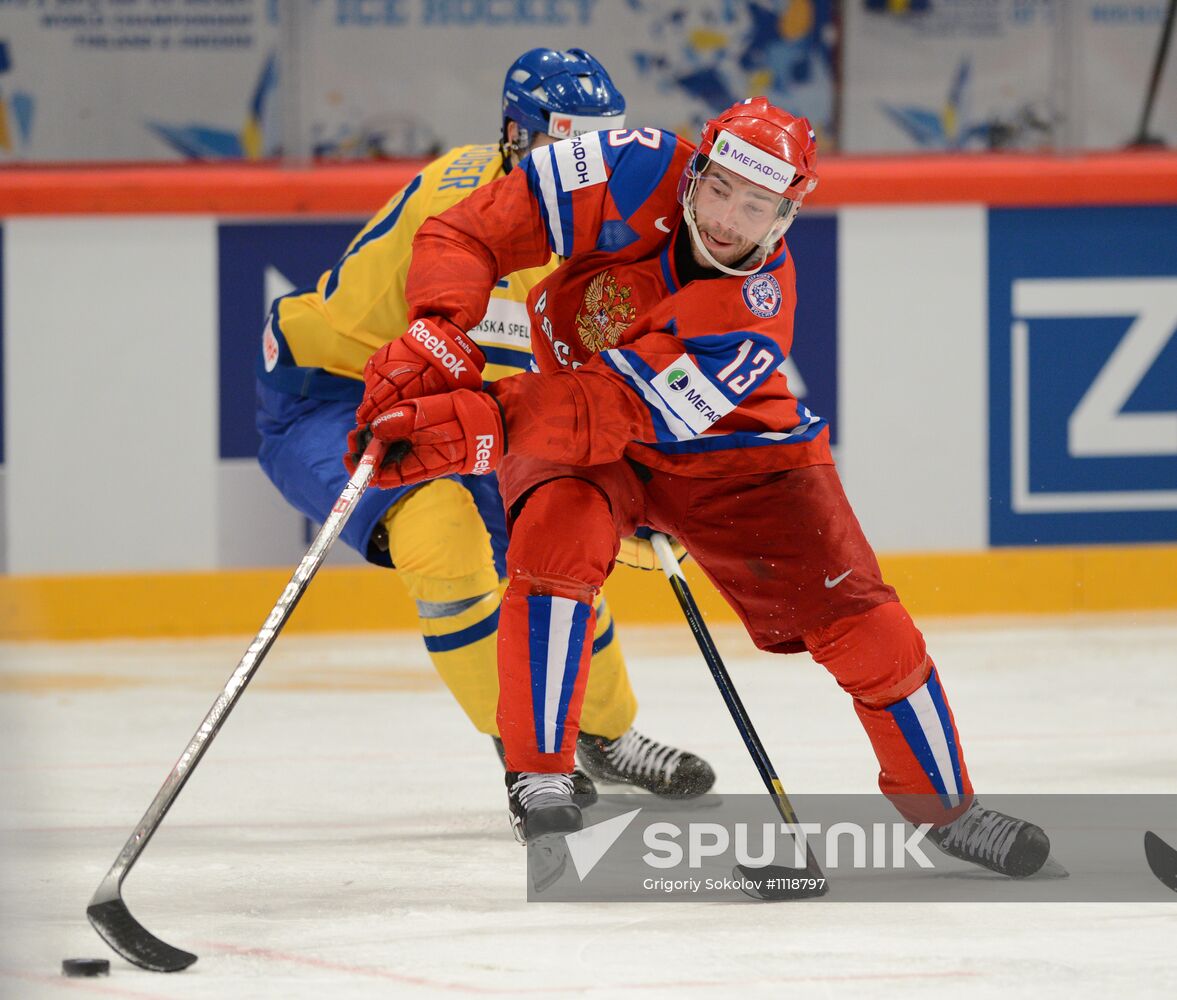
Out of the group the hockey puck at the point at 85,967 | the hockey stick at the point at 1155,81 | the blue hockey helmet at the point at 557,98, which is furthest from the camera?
the hockey stick at the point at 1155,81

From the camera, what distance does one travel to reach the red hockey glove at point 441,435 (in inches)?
105

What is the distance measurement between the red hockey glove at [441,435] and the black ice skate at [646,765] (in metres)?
0.89

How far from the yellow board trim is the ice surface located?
3.3 inches

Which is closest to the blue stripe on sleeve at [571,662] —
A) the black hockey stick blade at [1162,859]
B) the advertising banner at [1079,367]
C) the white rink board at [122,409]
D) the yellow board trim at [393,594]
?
the black hockey stick blade at [1162,859]

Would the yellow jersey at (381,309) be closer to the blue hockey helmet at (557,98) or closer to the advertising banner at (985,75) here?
the blue hockey helmet at (557,98)

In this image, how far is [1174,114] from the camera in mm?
5742

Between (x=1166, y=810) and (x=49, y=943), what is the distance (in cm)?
176

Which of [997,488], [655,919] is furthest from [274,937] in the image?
[997,488]

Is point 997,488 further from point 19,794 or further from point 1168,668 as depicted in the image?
point 19,794

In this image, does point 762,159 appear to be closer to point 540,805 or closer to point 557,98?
point 557,98

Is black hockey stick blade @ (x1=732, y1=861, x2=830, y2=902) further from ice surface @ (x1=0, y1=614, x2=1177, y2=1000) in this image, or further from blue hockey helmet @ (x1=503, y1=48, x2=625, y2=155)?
blue hockey helmet @ (x1=503, y1=48, x2=625, y2=155)

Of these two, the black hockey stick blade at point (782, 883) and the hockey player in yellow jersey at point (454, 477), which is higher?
the hockey player in yellow jersey at point (454, 477)

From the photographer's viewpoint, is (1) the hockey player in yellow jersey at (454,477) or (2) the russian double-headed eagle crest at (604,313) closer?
(2) the russian double-headed eagle crest at (604,313)

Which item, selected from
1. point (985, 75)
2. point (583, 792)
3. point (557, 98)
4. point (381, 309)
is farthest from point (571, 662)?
point (985, 75)
